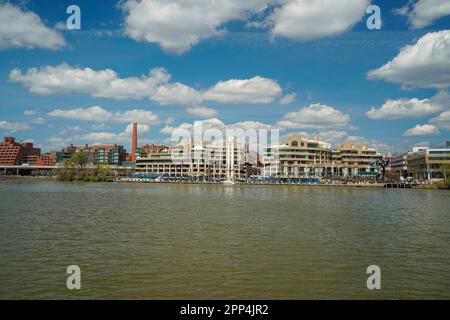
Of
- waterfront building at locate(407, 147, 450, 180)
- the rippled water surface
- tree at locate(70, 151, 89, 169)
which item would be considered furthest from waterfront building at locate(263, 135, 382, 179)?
the rippled water surface

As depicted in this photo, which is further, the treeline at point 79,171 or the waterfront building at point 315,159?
the waterfront building at point 315,159

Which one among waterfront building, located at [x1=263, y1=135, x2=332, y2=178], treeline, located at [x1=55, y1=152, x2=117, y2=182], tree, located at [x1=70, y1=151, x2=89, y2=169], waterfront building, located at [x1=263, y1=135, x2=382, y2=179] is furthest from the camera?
tree, located at [x1=70, y1=151, x2=89, y2=169]

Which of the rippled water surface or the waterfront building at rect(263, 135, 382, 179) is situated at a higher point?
the waterfront building at rect(263, 135, 382, 179)

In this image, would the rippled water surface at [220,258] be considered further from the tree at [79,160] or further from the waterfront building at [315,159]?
the tree at [79,160]

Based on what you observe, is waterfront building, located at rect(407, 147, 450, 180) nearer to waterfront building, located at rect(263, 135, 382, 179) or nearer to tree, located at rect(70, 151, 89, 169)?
waterfront building, located at rect(263, 135, 382, 179)

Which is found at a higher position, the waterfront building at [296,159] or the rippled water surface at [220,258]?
the waterfront building at [296,159]

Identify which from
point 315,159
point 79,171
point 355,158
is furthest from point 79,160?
point 355,158

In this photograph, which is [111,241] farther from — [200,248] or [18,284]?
[18,284]

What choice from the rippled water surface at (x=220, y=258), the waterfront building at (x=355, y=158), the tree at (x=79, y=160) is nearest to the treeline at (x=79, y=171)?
the tree at (x=79, y=160)

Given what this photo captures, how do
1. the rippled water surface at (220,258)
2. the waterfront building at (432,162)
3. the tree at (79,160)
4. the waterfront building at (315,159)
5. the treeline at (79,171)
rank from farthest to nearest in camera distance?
the tree at (79,160) < the waterfront building at (315,159) < the treeline at (79,171) < the waterfront building at (432,162) < the rippled water surface at (220,258)

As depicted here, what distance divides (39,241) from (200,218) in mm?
15496

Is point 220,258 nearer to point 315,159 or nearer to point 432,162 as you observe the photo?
point 432,162
